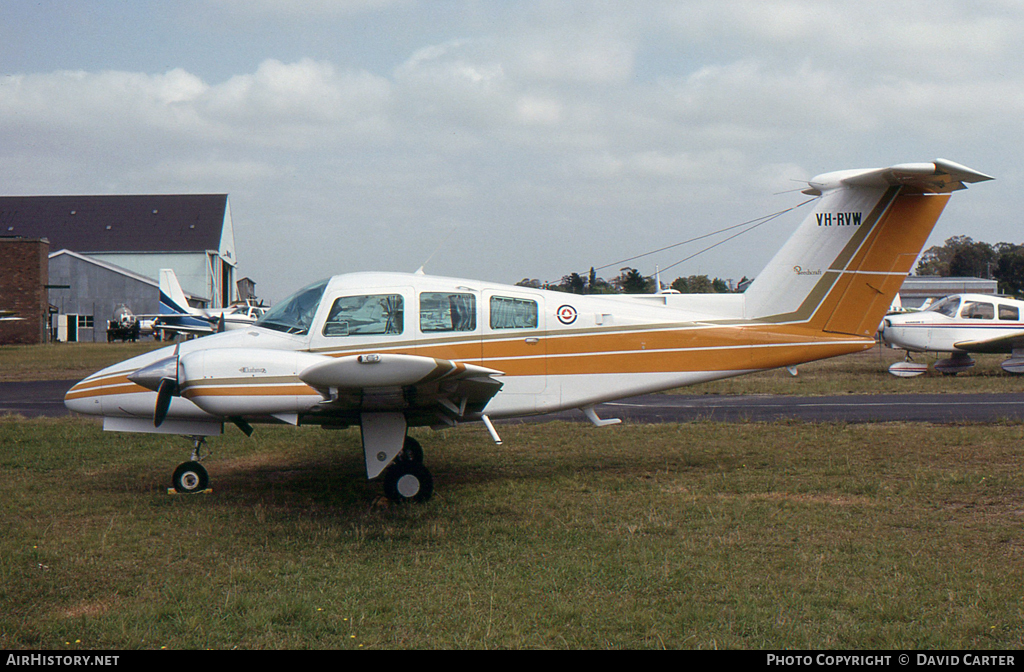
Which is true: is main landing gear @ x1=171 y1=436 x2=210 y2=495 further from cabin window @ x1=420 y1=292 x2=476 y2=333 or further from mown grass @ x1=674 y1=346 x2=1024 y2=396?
mown grass @ x1=674 y1=346 x2=1024 y2=396

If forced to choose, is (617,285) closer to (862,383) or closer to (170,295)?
(862,383)

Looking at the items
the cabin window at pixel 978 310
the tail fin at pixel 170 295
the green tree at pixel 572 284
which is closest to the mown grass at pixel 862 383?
the cabin window at pixel 978 310

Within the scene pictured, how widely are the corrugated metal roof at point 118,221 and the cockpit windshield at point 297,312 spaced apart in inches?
2428

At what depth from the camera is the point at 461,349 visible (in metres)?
8.07

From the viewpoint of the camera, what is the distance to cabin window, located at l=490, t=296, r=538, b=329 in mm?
8203

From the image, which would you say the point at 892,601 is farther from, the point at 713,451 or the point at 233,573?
the point at 713,451

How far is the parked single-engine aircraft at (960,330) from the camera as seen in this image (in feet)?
64.8

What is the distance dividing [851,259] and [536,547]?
18.5ft

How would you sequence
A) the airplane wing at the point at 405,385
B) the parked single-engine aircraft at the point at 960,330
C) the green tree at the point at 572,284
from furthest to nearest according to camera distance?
1. the parked single-engine aircraft at the point at 960,330
2. the green tree at the point at 572,284
3. the airplane wing at the point at 405,385

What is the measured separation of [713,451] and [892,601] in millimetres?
5233

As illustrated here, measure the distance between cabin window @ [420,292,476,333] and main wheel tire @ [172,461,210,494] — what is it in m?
2.88

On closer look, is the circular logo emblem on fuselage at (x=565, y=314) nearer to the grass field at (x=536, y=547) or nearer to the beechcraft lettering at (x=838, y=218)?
the grass field at (x=536, y=547)

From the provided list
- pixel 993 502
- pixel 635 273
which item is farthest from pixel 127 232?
pixel 993 502

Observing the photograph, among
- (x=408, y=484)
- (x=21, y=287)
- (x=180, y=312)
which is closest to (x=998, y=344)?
(x=408, y=484)
